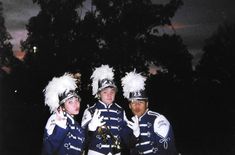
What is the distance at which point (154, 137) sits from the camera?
588 cm

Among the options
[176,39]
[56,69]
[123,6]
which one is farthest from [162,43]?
[56,69]

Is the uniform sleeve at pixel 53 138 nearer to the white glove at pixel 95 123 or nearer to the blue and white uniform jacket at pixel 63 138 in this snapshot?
the blue and white uniform jacket at pixel 63 138

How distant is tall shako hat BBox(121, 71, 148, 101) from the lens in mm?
6191

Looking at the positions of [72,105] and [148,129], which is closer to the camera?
[72,105]

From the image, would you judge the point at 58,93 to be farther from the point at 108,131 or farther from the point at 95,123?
the point at 108,131

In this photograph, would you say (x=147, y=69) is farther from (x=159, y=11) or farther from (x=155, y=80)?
(x=159, y=11)

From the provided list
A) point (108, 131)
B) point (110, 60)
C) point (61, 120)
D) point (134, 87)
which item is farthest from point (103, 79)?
point (110, 60)

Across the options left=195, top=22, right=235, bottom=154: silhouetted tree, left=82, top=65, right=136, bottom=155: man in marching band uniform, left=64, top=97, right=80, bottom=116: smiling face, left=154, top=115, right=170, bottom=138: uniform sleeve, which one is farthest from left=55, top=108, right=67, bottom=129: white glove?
left=195, top=22, right=235, bottom=154: silhouetted tree

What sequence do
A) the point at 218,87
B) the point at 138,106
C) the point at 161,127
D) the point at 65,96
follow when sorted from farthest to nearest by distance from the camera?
the point at 218,87, the point at 138,106, the point at 161,127, the point at 65,96

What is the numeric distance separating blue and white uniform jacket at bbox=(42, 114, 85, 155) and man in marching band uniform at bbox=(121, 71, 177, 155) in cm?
89

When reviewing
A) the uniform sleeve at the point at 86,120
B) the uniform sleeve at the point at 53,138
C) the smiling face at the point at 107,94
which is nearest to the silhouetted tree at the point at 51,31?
the smiling face at the point at 107,94

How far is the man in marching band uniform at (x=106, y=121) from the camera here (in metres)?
6.34

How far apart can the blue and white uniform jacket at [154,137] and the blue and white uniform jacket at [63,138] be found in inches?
38.1

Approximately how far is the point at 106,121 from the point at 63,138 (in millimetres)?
1360
